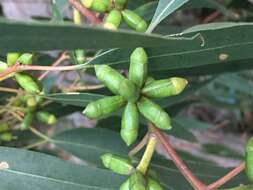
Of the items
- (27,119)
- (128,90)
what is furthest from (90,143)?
(128,90)

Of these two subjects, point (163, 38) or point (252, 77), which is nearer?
point (163, 38)

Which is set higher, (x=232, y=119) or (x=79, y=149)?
(x=79, y=149)

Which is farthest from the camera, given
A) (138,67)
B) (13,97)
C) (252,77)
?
(252,77)

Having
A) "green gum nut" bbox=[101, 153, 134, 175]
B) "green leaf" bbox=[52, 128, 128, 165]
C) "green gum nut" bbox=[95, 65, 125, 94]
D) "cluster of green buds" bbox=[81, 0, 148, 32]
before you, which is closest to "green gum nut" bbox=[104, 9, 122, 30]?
"cluster of green buds" bbox=[81, 0, 148, 32]

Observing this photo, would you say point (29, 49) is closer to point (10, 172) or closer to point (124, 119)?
point (124, 119)

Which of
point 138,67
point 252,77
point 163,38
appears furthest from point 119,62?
point 252,77

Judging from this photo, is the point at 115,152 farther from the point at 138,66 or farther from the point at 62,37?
the point at 62,37
